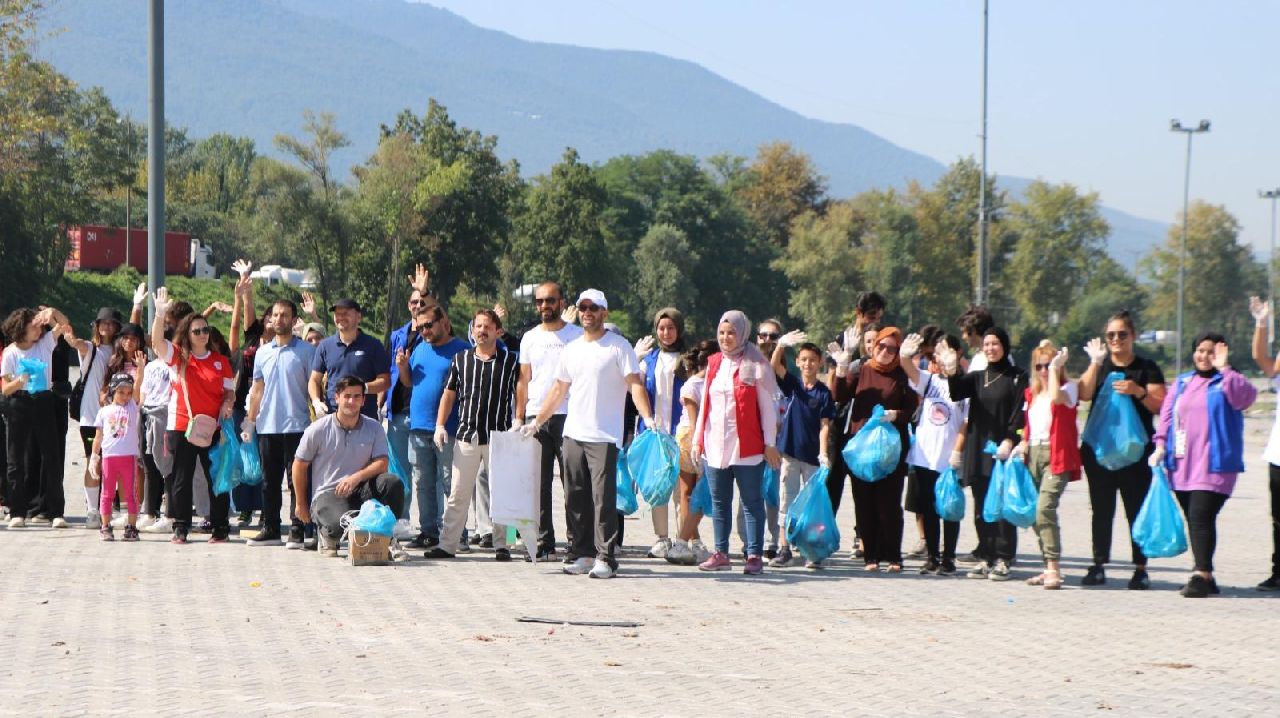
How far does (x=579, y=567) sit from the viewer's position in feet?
35.7

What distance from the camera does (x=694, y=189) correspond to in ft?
333

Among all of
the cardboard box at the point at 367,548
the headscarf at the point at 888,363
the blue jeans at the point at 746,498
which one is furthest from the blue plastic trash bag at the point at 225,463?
the headscarf at the point at 888,363

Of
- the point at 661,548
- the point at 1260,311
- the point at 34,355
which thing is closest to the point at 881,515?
the point at 661,548

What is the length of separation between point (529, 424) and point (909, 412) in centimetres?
289

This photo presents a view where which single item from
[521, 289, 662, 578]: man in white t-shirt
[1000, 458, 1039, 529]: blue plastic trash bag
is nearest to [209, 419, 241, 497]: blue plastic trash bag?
[521, 289, 662, 578]: man in white t-shirt

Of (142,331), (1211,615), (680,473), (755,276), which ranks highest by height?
(755,276)

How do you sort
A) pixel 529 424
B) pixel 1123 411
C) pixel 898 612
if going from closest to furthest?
pixel 898 612 → pixel 1123 411 → pixel 529 424

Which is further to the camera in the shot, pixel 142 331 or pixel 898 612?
pixel 142 331

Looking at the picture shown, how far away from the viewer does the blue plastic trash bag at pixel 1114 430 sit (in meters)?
10.5

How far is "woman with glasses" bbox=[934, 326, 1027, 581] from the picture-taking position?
11.0 metres

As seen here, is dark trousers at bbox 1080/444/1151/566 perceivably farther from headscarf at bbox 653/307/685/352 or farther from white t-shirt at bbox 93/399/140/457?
white t-shirt at bbox 93/399/140/457

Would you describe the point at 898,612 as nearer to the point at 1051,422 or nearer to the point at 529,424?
the point at 1051,422

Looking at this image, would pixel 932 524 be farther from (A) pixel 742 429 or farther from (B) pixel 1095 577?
(A) pixel 742 429


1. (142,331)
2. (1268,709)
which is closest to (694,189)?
(142,331)
